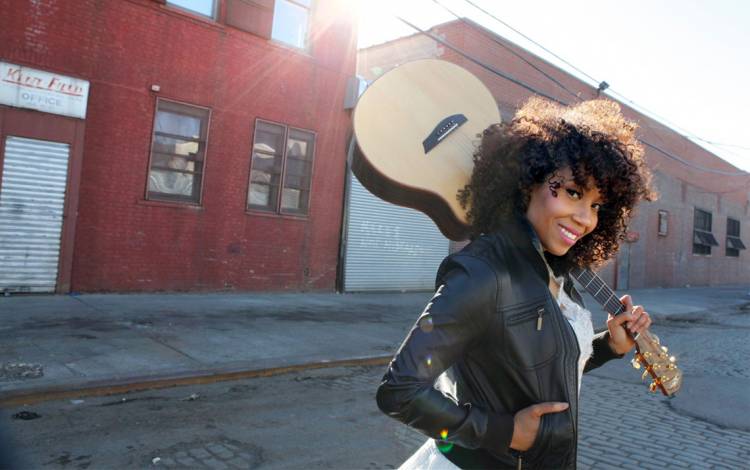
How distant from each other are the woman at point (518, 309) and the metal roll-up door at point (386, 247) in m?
12.1

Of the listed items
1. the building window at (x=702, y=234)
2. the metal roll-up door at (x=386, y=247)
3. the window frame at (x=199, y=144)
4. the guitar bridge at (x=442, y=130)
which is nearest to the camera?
the guitar bridge at (x=442, y=130)

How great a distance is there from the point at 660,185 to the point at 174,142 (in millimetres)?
23249

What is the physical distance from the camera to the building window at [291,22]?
12438 mm

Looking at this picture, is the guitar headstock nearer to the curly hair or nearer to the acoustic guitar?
the acoustic guitar

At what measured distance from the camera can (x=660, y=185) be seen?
26.1 m

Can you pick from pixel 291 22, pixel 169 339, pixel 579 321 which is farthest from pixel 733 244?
pixel 579 321

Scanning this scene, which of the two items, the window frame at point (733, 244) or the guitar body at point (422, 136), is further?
the window frame at point (733, 244)

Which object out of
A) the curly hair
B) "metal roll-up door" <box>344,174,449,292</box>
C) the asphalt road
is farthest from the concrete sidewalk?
the curly hair

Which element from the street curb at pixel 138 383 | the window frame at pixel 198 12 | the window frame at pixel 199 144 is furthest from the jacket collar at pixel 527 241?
the window frame at pixel 198 12

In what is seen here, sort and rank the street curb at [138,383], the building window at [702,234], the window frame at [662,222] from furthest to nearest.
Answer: the building window at [702,234]
the window frame at [662,222]
the street curb at [138,383]

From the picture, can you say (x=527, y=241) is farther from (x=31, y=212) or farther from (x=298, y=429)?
(x=31, y=212)

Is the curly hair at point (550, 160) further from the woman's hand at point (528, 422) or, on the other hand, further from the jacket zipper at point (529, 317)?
the woman's hand at point (528, 422)

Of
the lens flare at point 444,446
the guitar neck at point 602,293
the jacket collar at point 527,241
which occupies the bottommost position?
the lens flare at point 444,446

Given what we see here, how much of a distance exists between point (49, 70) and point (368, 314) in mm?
7146
